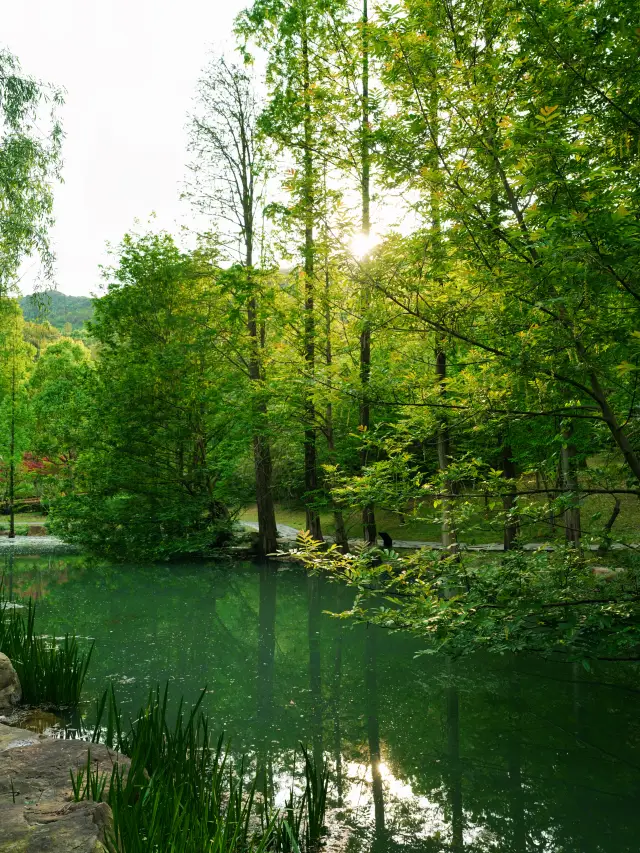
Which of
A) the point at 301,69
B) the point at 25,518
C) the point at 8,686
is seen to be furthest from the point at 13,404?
the point at 8,686

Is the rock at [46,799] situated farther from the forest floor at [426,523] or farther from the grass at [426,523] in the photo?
the forest floor at [426,523]

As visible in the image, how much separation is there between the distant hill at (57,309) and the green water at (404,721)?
486 cm

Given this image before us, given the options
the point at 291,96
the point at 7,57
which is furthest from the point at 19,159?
the point at 291,96

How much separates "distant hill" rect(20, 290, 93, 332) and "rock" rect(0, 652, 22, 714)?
476 cm

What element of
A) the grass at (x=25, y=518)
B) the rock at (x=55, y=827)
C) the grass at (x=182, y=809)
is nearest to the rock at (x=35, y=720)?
the grass at (x=182, y=809)

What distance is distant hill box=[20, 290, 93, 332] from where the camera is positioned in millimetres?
10148

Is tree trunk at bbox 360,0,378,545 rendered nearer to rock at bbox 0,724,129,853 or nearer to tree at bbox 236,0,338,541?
tree at bbox 236,0,338,541

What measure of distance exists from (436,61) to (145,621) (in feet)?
29.8

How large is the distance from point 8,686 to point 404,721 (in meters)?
3.57

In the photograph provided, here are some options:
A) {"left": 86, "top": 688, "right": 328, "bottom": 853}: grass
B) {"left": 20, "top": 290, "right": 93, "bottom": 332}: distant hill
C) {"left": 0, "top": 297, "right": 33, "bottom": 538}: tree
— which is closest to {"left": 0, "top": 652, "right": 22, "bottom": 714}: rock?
{"left": 86, "top": 688, "right": 328, "bottom": 853}: grass

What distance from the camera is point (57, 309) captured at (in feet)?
395

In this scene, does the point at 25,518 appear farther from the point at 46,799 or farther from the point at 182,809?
the point at 182,809

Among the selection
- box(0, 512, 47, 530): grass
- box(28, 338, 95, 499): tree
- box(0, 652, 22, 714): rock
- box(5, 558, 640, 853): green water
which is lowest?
box(5, 558, 640, 853): green water

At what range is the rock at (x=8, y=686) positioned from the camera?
5.70 meters
